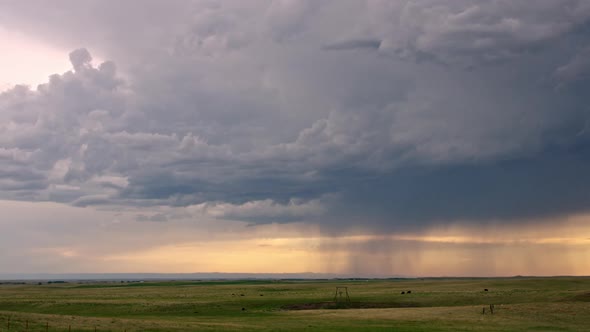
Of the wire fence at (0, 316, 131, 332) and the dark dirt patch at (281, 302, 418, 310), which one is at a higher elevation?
the wire fence at (0, 316, 131, 332)

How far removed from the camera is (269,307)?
100500 mm

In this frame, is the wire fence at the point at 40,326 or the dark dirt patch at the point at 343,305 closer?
the wire fence at the point at 40,326

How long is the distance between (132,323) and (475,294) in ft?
244

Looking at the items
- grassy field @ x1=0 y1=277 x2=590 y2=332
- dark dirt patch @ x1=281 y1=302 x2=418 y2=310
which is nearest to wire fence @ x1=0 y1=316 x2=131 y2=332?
grassy field @ x1=0 y1=277 x2=590 y2=332

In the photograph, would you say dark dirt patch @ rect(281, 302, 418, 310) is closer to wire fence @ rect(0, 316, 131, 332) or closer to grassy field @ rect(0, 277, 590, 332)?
grassy field @ rect(0, 277, 590, 332)

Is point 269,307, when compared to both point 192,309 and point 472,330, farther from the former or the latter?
point 472,330

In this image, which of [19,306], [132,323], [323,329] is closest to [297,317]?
[323,329]

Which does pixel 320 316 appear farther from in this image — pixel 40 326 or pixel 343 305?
pixel 40 326

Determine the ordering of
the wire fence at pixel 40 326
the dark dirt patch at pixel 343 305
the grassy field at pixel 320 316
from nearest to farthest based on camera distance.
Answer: the wire fence at pixel 40 326
the grassy field at pixel 320 316
the dark dirt patch at pixel 343 305

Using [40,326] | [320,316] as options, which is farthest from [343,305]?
[40,326]


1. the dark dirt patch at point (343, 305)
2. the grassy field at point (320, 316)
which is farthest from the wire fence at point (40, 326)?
the dark dirt patch at point (343, 305)

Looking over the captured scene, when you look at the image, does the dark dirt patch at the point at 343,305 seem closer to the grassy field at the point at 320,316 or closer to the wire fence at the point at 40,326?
the grassy field at the point at 320,316

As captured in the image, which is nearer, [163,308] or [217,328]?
[217,328]

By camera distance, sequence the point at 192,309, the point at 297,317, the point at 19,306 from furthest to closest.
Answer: the point at 19,306 → the point at 192,309 → the point at 297,317
